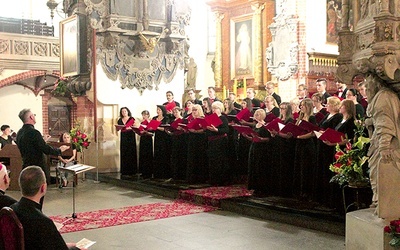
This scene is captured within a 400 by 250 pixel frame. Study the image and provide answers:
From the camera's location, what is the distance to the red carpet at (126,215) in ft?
24.7

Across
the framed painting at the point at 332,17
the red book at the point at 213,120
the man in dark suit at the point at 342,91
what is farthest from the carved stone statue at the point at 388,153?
the framed painting at the point at 332,17

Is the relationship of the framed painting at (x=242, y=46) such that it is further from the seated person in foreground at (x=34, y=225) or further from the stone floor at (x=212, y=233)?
the seated person in foreground at (x=34, y=225)

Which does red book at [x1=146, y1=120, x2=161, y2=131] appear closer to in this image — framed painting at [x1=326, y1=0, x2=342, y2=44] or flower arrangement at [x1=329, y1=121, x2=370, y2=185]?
flower arrangement at [x1=329, y1=121, x2=370, y2=185]

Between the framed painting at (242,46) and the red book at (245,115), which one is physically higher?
the framed painting at (242,46)

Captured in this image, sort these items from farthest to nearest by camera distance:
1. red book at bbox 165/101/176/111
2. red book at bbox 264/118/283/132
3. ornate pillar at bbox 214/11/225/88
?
ornate pillar at bbox 214/11/225/88
red book at bbox 165/101/176/111
red book at bbox 264/118/283/132

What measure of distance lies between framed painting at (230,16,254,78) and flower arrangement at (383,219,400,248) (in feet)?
47.0

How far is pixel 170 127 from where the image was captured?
421 inches

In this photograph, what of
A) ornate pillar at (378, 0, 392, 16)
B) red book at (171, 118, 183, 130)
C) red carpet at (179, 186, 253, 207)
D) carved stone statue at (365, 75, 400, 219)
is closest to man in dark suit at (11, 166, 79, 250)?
carved stone statue at (365, 75, 400, 219)

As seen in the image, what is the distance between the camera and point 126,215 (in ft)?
26.7

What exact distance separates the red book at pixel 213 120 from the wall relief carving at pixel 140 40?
4.11 metres

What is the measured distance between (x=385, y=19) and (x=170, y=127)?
6.56m

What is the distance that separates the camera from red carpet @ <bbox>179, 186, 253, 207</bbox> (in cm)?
872

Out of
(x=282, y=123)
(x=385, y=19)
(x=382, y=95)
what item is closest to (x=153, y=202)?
(x=282, y=123)

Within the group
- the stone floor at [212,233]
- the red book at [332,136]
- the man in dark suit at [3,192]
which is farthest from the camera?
the red book at [332,136]
